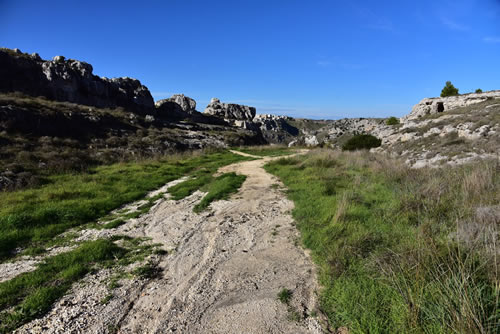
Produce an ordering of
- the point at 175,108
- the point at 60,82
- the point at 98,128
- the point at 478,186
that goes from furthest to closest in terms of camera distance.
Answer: the point at 175,108
the point at 60,82
the point at 98,128
the point at 478,186

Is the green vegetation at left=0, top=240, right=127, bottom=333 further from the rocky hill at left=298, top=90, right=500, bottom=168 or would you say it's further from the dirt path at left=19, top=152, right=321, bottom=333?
the rocky hill at left=298, top=90, right=500, bottom=168

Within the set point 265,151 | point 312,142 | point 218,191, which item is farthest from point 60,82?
point 218,191

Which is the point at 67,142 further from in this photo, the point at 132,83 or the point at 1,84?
the point at 132,83

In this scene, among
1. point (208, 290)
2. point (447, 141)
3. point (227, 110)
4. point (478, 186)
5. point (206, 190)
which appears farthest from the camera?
point (227, 110)

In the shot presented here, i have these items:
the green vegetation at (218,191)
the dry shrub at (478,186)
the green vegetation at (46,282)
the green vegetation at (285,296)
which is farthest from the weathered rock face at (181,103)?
the green vegetation at (285,296)

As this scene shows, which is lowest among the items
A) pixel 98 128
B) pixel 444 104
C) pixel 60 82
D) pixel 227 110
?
pixel 98 128

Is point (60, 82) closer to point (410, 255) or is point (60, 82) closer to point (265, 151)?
point (265, 151)

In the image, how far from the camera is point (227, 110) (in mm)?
111812

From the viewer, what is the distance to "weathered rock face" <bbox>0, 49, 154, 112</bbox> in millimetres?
42969

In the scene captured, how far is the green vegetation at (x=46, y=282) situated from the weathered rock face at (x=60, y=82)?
5050 cm

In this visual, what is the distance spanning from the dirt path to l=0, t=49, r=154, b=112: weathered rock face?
2051 inches

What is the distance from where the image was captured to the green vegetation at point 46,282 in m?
3.67

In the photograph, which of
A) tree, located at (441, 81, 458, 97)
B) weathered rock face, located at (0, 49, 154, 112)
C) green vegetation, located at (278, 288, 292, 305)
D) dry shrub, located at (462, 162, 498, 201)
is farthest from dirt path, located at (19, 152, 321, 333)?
tree, located at (441, 81, 458, 97)

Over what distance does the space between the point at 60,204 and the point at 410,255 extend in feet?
36.1
